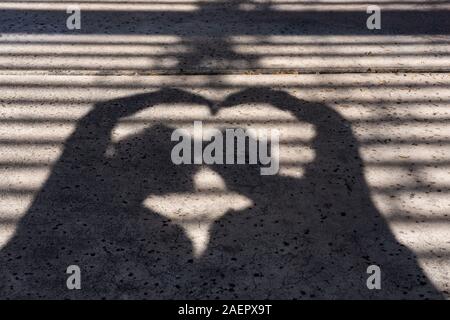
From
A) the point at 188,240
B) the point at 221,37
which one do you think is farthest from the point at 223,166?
the point at 221,37

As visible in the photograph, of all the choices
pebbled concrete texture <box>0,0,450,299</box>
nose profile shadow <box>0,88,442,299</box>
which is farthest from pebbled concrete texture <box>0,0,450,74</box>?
nose profile shadow <box>0,88,442,299</box>

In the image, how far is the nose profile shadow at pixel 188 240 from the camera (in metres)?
2.59

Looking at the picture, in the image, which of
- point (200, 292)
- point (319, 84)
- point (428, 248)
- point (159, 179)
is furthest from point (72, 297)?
point (319, 84)

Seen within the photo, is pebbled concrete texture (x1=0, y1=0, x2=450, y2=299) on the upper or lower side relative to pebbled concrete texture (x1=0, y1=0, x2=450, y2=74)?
lower

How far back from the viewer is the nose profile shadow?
259cm

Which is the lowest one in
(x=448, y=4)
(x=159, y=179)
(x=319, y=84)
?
(x=159, y=179)

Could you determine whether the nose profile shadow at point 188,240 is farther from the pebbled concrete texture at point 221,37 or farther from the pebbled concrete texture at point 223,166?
the pebbled concrete texture at point 221,37

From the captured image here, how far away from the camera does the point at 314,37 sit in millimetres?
5035

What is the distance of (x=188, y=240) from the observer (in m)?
2.86

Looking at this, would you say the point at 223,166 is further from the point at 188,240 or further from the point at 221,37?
the point at 221,37

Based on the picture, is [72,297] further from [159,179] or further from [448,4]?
[448,4]

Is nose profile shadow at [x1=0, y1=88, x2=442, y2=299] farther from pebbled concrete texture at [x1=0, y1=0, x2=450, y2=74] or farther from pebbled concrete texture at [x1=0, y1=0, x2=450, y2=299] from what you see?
pebbled concrete texture at [x1=0, y1=0, x2=450, y2=74]

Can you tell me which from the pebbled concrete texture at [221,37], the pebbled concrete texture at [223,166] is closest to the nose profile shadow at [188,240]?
the pebbled concrete texture at [223,166]
